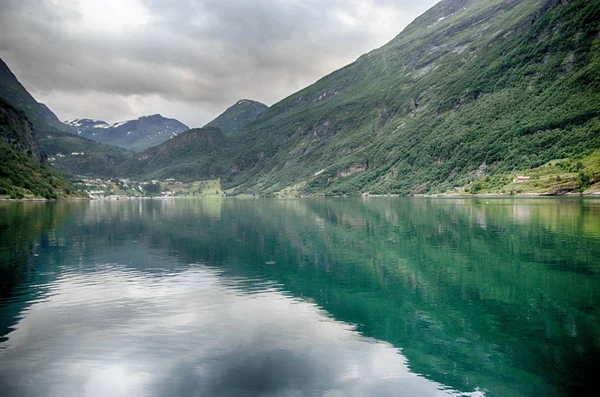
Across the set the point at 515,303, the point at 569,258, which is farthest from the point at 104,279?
the point at 569,258

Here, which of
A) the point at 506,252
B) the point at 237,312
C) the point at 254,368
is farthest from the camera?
the point at 506,252

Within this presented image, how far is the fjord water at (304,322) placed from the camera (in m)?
16.9

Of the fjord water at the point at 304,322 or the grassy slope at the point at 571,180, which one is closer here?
the fjord water at the point at 304,322

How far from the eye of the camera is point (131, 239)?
209 ft

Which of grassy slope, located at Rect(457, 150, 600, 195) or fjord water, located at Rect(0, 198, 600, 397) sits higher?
grassy slope, located at Rect(457, 150, 600, 195)

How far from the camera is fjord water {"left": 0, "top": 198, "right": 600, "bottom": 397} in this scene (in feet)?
55.4

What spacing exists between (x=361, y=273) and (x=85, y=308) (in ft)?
71.9

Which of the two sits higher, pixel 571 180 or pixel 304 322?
pixel 571 180

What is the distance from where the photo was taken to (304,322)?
78.8ft

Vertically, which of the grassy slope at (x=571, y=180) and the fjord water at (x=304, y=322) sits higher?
the grassy slope at (x=571, y=180)

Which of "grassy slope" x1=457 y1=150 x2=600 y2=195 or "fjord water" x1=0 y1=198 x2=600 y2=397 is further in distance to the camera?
"grassy slope" x1=457 y1=150 x2=600 y2=195

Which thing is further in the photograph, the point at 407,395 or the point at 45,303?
the point at 45,303

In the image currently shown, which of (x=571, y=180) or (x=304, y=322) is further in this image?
(x=571, y=180)

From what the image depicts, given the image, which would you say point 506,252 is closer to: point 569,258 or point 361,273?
point 569,258
